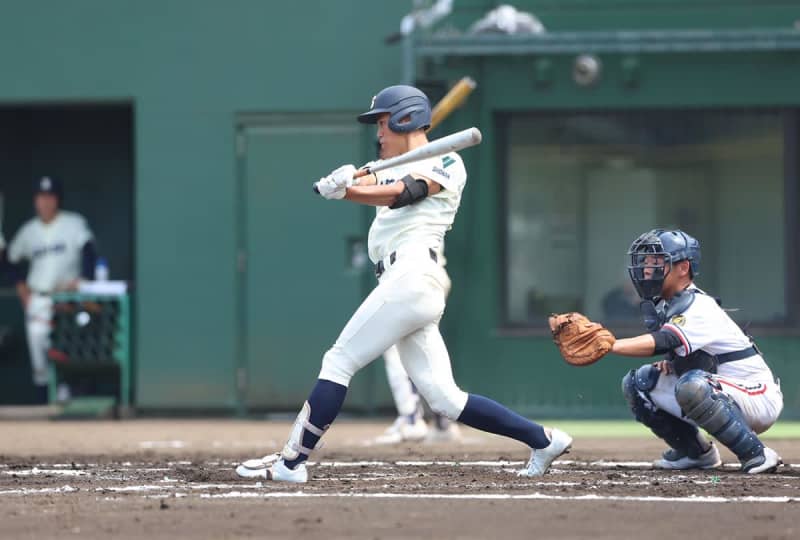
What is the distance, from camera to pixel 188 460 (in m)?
8.80

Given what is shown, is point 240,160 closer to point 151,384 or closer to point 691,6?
point 151,384

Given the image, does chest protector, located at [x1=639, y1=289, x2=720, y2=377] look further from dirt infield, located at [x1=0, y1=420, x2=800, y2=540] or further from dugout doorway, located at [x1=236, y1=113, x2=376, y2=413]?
dugout doorway, located at [x1=236, y1=113, x2=376, y2=413]

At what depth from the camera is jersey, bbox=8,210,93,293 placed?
14.0 m

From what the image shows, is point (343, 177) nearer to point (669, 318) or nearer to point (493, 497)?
point (493, 497)

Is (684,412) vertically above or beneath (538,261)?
beneath

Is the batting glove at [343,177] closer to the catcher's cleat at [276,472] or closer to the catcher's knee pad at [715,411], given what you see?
the catcher's cleat at [276,472]

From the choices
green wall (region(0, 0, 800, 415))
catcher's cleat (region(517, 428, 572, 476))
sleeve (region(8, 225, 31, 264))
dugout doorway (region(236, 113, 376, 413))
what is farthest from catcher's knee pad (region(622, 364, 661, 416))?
sleeve (region(8, 225, 31, 264))

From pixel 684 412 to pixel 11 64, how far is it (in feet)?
26.7

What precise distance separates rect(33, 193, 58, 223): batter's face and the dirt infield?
4.84 metres

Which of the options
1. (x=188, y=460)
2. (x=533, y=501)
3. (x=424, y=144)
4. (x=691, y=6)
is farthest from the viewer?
(x=691, y=6)

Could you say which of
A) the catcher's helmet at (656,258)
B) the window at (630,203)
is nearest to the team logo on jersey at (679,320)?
the catcher's helmet at (656,258)

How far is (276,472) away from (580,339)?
1538 mm

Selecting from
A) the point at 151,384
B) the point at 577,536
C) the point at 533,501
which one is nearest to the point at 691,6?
the point at 151,384

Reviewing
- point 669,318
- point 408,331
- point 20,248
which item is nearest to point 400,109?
point 408,331
